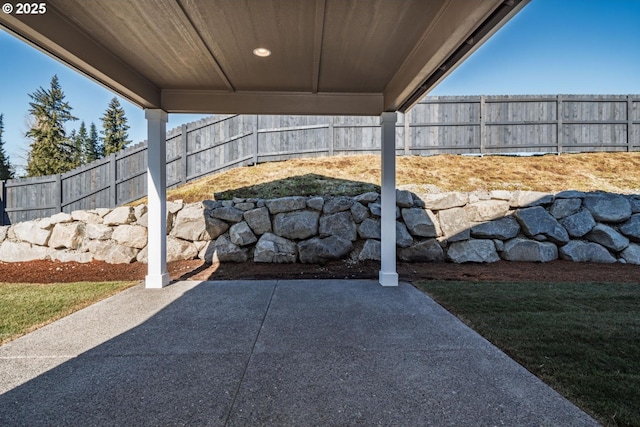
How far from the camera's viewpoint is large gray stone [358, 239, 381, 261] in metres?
6.01

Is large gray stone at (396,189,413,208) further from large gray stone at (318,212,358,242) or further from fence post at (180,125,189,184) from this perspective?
fence post at (180,125,189,184)

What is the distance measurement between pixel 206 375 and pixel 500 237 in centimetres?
564

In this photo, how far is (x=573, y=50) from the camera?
8492mm

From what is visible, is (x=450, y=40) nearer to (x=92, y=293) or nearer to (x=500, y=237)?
(x=500, y=237)

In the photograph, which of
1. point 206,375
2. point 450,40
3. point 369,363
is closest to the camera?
point 206,375


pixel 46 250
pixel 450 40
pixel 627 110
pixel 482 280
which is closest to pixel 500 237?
pixel 482 280

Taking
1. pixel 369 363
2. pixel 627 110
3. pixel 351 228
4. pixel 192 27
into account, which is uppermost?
pixel 627 110

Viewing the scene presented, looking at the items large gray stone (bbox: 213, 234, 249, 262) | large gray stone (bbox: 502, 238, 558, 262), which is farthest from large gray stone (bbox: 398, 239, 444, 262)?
large gray stone (bbox: 213, 234, 249, 262)

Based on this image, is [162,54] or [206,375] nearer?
[206,375]

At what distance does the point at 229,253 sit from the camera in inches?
238

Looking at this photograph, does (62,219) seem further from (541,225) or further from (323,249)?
(541,225)

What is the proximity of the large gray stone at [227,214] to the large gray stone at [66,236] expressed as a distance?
2546 mm

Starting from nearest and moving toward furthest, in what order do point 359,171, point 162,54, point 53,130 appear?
point 162,54 → point 359,171 → point 53,130

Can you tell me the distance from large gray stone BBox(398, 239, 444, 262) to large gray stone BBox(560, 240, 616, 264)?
7.23 ft
